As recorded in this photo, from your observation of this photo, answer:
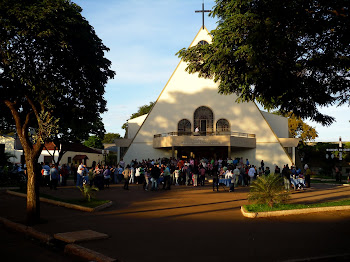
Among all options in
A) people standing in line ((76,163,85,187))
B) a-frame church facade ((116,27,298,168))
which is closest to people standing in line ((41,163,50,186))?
people standing in line ((76,163,85,187))

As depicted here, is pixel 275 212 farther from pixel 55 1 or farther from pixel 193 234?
pixel 55 1

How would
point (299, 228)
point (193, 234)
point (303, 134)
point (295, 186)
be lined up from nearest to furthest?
1. point (193, 234)
2. point (299, 228)
3. point (295, 186)
4. point (303, 134)

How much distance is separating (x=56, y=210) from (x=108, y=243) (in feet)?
19.6

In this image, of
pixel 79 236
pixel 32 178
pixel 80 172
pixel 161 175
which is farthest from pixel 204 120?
pixel 79 236

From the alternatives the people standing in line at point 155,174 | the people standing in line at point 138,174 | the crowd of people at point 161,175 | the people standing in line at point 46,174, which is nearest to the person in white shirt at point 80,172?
the crowd of people at point 161,175

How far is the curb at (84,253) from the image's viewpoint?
6464 millimetres

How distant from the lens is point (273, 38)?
10391 millimetres

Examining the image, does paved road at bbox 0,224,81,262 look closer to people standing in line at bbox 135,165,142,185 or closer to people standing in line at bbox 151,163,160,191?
people standing in line at bbox 151,163,160,191

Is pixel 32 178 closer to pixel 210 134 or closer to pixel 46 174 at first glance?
pixel 46 174

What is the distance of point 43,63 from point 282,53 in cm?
822

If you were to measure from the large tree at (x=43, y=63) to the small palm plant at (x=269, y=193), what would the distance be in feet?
22.9

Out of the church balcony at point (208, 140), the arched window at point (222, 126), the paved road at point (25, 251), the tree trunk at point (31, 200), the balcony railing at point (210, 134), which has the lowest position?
the paved road at point (25, 251)

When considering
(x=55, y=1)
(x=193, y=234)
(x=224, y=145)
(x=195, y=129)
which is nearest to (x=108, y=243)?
(x=193, y=234)

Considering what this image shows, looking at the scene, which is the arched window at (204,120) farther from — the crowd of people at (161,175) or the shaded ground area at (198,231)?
the shaded ground area at (198,231)
